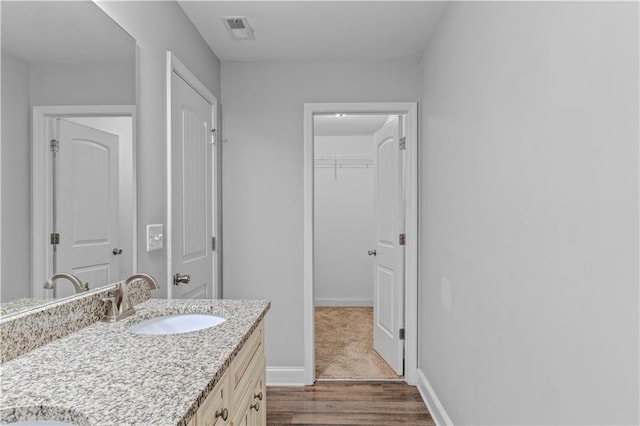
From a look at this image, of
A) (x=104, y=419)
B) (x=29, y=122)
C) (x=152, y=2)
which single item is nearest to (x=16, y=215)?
(x=29, y=122)

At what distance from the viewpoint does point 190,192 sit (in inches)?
97.9

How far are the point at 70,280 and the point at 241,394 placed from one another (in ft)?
2.28

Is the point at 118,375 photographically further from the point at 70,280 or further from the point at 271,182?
the point at 271,182

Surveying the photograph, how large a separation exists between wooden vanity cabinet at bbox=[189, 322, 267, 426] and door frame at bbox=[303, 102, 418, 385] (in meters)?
1.27

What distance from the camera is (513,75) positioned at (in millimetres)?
1448

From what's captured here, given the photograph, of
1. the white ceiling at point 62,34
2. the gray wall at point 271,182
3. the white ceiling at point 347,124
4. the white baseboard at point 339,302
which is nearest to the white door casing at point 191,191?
the gray wall at point 271,182

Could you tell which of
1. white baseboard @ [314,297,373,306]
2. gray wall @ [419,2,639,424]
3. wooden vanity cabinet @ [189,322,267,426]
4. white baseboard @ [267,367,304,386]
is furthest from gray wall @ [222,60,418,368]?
white baseboard @ [314,297,373,306]

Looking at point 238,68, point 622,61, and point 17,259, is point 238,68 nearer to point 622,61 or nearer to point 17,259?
point 17,259

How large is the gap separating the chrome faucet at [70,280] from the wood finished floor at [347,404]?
159cm

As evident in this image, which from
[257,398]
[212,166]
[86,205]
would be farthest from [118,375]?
[212,166]

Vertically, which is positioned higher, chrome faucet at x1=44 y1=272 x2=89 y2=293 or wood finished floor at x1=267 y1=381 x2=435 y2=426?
chrome faucet at x1=44 y1=272 x2=89 y2=293

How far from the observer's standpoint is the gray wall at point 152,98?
182 cm

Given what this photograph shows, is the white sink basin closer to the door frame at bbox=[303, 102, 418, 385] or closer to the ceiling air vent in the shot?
the door frame at bbox=[303, 102, 418, 385]

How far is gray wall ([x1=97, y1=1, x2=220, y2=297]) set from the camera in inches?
71.5
